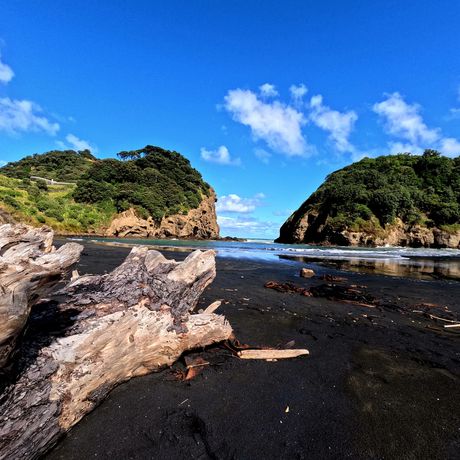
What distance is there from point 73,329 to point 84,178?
207ft

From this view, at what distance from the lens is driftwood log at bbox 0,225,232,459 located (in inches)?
73.1

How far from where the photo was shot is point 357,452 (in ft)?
6.79

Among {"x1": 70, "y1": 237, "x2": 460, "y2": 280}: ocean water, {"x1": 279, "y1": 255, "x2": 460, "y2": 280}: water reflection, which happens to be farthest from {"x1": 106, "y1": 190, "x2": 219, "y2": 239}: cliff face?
{"x1": 279, "y1": 255, "x2": 460, "y2": 280}: water reflection

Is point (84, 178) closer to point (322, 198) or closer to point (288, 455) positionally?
point (322, 198)

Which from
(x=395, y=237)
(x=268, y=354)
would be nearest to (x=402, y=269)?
(x=268, y=354)

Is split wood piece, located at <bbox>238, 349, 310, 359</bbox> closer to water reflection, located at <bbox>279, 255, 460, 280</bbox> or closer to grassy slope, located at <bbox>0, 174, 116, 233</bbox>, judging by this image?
water reflection, located at <bbox>279, 255, 460, 280</bbox>

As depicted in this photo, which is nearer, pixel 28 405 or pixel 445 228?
pixel 28 405

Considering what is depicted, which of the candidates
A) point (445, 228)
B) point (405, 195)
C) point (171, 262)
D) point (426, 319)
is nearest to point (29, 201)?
point (171, 262)

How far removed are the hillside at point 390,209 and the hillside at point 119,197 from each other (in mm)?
27885

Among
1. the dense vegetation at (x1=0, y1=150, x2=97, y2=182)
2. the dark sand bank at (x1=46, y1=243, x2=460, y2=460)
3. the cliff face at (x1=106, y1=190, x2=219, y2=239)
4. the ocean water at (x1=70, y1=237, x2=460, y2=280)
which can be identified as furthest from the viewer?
the dense vegetation at (x1=0, y1=150, x2=97, y2=182)

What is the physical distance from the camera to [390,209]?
2002 inches

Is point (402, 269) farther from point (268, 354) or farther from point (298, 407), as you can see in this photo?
point (298, 407)

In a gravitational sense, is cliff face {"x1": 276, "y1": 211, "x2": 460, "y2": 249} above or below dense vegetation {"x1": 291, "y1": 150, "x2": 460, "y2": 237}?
below

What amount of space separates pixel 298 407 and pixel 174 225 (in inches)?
2258
